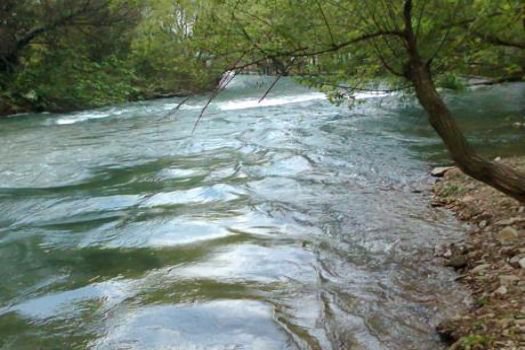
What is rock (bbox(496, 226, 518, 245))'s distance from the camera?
4891mm

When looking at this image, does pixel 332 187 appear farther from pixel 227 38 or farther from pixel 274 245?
pixel 227 38

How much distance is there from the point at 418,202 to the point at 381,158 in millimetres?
2994

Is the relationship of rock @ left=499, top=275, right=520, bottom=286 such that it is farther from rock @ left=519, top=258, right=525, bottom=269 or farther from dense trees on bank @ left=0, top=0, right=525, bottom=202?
dense trees on bank @ left=0, top=0, right=525, bottom=202

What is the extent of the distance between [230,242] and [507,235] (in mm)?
2648

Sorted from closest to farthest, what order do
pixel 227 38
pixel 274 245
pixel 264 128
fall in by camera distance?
pixel 227 38 < pixel 274 245 < pixel 264 128

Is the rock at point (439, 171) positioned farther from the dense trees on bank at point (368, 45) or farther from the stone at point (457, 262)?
the stone at point (457, 262)

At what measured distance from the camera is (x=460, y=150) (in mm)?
4598

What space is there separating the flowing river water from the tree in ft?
4.00

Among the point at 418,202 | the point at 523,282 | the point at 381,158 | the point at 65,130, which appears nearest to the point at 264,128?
the point at 381,158

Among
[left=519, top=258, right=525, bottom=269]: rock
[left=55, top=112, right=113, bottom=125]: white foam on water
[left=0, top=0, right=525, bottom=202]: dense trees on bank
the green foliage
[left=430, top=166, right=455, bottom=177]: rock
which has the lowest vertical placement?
[left=430, top=166, right=455, bottom=177]: rock

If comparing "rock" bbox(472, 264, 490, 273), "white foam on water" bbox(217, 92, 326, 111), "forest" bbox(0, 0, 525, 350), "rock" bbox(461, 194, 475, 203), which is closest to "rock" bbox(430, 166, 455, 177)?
"forest" bbox(0, 0, 525, 350)

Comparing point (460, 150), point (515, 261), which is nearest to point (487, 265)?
point (515, 261)

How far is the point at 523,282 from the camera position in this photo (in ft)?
13.1

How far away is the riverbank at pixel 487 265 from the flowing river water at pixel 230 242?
0.55ft
